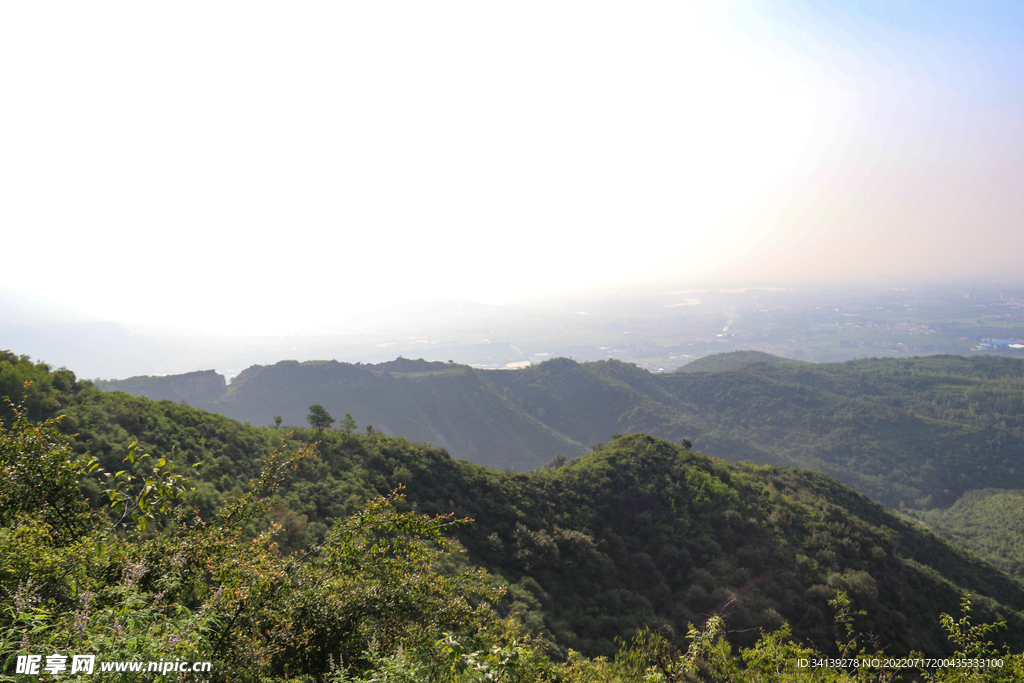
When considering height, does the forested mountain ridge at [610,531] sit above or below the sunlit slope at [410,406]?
above

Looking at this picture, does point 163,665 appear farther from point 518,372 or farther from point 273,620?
point 518,372

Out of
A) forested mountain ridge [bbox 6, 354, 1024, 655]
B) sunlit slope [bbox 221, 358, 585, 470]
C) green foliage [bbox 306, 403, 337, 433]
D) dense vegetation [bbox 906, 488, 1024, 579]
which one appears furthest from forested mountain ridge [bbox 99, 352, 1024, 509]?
forested mountain ridge [bbox 6, 354, 1024, 655]

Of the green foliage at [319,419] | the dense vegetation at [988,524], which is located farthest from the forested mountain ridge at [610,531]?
the dense vegetation at [988,524]

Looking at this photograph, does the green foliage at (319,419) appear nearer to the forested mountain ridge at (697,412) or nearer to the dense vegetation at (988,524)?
the forested mountain ridge at (697,412)

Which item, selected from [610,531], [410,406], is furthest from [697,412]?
[610,531]

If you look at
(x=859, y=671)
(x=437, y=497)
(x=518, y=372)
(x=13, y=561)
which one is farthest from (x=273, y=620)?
(x=518, y=372)

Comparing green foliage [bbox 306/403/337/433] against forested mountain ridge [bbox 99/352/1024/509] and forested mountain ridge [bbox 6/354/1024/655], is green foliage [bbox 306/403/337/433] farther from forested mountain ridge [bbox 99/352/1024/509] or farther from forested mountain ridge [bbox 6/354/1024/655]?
forested mountain ridge [bbox 99/352/1024/509]
